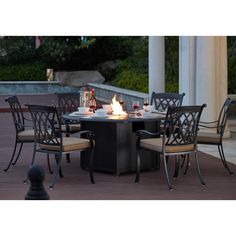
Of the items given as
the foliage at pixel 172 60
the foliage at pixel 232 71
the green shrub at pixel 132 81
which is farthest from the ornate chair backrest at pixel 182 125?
the green shrub at pixel 132 81

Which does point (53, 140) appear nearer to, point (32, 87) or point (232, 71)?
point (232, 71)

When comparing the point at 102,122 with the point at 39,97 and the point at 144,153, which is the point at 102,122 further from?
the point at 39,97

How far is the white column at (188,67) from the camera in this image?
460 inches

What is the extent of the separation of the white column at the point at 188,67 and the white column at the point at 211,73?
1.08 feet

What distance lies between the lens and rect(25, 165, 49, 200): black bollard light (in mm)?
3967

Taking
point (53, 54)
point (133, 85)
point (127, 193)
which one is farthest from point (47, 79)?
point (127, 193)

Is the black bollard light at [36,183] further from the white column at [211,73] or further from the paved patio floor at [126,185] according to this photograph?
the white column at [211,73]

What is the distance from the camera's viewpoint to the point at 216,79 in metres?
11.2

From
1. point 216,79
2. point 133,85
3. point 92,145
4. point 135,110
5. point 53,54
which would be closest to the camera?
point 92,145

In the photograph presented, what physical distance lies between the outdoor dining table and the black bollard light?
374 cm

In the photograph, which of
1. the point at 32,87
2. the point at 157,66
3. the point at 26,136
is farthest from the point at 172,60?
the point at 26,136
